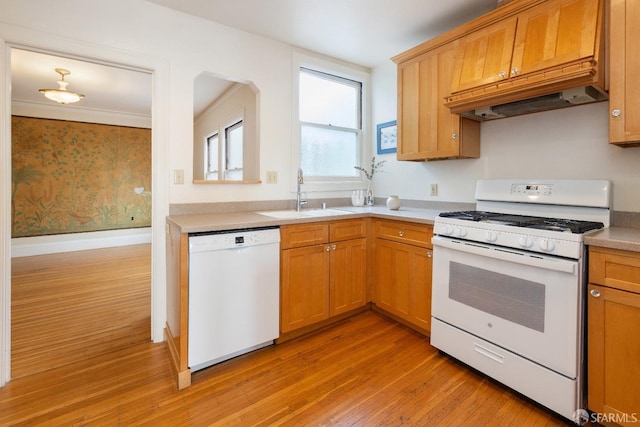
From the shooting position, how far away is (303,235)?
7.45 ft

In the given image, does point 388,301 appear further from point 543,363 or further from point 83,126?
point 83,126

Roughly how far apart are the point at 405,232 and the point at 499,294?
0.81 m

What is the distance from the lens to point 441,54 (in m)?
2.39

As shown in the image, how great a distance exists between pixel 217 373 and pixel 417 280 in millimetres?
1513

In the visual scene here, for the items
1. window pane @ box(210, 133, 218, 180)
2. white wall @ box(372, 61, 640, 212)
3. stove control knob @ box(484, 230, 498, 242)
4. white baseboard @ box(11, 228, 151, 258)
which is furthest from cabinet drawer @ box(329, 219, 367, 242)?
white baseboard @ box(11, 228, 151, 258)

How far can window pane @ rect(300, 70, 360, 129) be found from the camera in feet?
10.3

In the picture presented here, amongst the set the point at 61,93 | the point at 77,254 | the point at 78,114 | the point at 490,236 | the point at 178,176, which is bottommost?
the point at 77,254

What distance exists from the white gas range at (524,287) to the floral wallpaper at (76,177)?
19.3ft

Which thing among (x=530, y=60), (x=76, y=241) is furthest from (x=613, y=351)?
(x=76, y=241)

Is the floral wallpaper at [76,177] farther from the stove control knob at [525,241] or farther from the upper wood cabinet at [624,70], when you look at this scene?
the upper wood cabinet at [624,70]

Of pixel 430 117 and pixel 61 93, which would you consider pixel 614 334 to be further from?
pixel 61 93

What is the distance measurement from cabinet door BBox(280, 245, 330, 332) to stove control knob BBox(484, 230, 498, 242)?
110 centimetres

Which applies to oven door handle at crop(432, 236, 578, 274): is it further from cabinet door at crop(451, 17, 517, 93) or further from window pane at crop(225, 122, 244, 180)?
window pane at crop(225, 122, 244, 180)

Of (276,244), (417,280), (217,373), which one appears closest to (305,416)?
(217,373)
